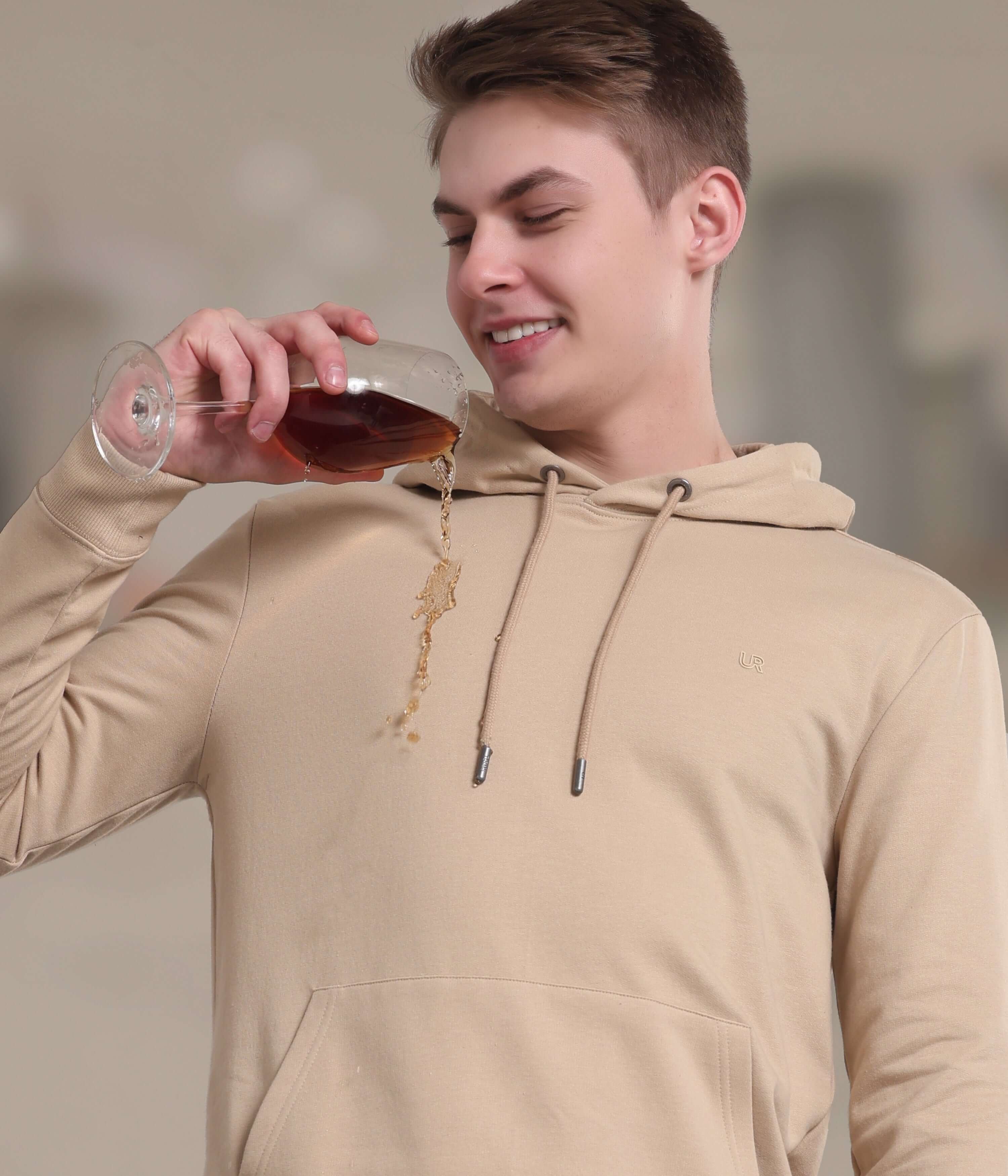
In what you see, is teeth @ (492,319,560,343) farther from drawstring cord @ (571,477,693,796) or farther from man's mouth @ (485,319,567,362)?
drawstring cord @ (571,477,693,796)

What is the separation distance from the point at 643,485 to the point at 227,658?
0.41 meters

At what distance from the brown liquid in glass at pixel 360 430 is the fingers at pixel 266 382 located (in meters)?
0.03

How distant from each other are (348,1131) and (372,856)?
202mm

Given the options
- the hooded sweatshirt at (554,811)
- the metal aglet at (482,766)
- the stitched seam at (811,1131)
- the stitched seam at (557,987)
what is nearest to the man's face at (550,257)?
the hooded sweatshirt at (554,811)

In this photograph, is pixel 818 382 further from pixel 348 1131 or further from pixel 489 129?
pixel 348 1131

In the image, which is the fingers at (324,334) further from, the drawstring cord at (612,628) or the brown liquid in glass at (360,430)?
the drawstring cord at (612,628)

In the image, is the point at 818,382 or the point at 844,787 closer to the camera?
the point at 844,787

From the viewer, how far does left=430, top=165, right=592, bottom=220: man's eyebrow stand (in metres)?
1.19

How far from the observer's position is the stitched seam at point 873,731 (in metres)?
1.13

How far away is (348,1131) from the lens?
3.27 feet

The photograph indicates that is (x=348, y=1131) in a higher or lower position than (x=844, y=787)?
lower

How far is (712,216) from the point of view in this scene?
135cm

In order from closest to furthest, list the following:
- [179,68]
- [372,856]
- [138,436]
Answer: [138,436] < [372,856] < [179,68]

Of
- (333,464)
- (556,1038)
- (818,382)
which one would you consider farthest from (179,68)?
(556,1038)
